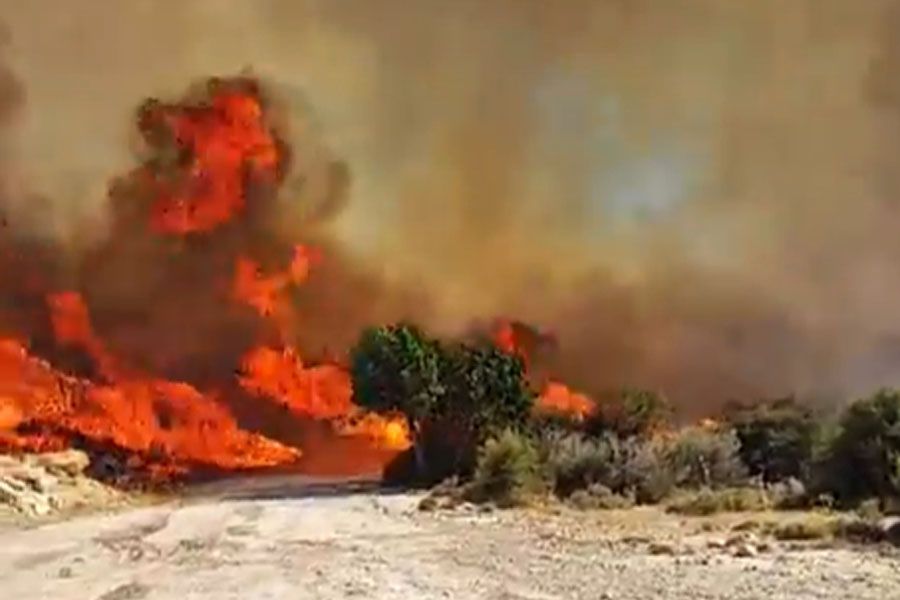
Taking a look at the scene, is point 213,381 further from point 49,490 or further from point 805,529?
point 805,529

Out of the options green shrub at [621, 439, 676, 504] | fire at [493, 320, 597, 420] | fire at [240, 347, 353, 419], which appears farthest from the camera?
fire at [240, 347, 353, 419]

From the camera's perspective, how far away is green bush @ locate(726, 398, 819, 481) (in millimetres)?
26797

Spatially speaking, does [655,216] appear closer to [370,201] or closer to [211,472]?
[370,201]

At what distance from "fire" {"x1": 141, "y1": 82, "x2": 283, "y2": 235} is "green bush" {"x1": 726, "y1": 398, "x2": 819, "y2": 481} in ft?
56.3

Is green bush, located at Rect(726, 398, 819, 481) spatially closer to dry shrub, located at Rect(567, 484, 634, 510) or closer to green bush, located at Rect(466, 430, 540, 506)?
dry shrub, located at Rect(567, 484, 634, 510)

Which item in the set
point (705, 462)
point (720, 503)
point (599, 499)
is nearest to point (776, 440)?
point (705, 462)

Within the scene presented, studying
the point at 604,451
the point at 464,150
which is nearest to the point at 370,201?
the point at 464,150

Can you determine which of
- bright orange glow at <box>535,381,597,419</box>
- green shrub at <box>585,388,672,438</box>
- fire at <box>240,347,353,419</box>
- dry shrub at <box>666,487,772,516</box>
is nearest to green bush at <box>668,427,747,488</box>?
dry shrub at <box>666,487,772,516</box>

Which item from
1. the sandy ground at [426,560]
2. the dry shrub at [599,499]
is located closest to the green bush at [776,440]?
the dry shrub at [599,499]

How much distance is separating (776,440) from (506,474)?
7181 millimetres

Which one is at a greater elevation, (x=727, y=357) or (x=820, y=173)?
(x=820, y=173)

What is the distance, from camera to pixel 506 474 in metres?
24.5

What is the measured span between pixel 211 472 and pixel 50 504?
712cm

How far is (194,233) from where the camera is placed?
129ft
